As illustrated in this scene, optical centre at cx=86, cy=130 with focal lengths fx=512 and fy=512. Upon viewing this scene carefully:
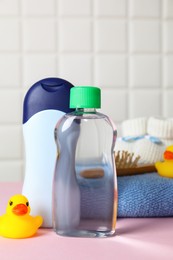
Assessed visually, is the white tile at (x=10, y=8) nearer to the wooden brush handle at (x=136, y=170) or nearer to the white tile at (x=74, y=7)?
the white tile at (x=74, y=7)

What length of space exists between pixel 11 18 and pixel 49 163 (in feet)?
4.17

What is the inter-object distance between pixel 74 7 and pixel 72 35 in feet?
0.32

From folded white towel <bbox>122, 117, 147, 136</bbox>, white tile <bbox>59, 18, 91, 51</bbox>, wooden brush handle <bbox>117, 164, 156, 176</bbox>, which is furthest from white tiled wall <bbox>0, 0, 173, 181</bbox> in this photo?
wooden brush handle <bbox>117, 164, 156, 176</bbox>

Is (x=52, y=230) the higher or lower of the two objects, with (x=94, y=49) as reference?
lower

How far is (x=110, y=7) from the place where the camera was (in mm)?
1806

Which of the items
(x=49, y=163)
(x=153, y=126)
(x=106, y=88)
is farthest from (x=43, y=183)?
(x=106, y=88)

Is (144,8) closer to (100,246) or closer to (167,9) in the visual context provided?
(167,9)

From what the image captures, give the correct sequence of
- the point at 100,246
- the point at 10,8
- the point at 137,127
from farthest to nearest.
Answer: the point at 10,8, the point at 137,127, the point at 100,246

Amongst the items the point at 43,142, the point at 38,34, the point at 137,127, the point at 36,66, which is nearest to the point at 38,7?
the point at 38,34

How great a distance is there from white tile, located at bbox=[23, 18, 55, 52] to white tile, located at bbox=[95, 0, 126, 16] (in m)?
0.17

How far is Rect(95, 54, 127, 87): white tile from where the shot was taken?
181cm

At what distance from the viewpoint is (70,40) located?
5.91 ft

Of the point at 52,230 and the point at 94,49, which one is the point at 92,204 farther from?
the point at 94,49

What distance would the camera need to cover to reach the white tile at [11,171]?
1802 millimetres
